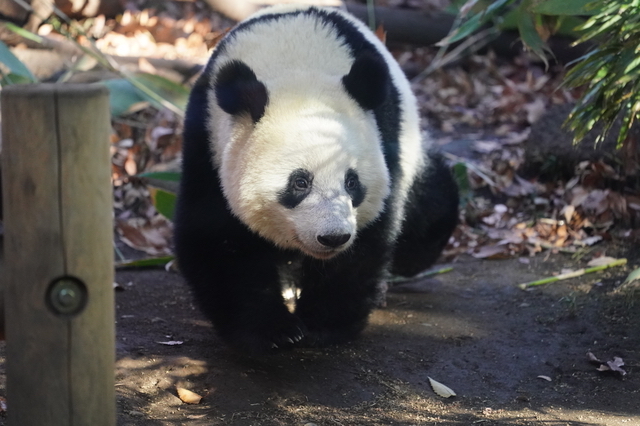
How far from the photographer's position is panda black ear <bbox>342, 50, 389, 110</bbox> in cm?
315

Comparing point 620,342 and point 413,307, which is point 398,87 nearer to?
point 413,307

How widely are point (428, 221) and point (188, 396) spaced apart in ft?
6.95

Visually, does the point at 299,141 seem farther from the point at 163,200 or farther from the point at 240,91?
the point at 163,200

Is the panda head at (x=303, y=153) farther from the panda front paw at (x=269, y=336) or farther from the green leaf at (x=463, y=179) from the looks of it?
the green leaf at (x=463, y=179)

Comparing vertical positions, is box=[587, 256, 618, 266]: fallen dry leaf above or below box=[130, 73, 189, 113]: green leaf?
below

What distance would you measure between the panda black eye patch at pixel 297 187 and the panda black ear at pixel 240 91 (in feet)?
1.06

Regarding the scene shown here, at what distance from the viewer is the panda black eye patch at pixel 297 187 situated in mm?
2982

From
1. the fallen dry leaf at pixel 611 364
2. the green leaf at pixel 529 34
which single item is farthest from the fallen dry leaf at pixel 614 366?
the green leaf at pixel 529 34

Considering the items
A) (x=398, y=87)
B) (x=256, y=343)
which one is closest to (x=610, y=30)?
(x=398, y=87)

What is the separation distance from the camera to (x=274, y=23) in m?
3.48

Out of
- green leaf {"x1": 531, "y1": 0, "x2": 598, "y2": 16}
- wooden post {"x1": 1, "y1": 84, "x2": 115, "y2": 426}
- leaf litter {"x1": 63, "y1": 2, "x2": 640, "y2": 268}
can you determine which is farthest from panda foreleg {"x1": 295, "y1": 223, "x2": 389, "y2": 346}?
wooden post {"x1": 1, "y1": 84, "x2": 115, "y2": 426}

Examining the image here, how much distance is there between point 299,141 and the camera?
300 cm

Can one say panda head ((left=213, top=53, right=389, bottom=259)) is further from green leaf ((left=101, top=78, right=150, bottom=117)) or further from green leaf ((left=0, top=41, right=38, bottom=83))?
green leaf ((left=101, top=78, right=150, bottom=117))

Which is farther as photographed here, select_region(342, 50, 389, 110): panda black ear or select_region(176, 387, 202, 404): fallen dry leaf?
select_region(342, 50, 389, 110): panda black ear
